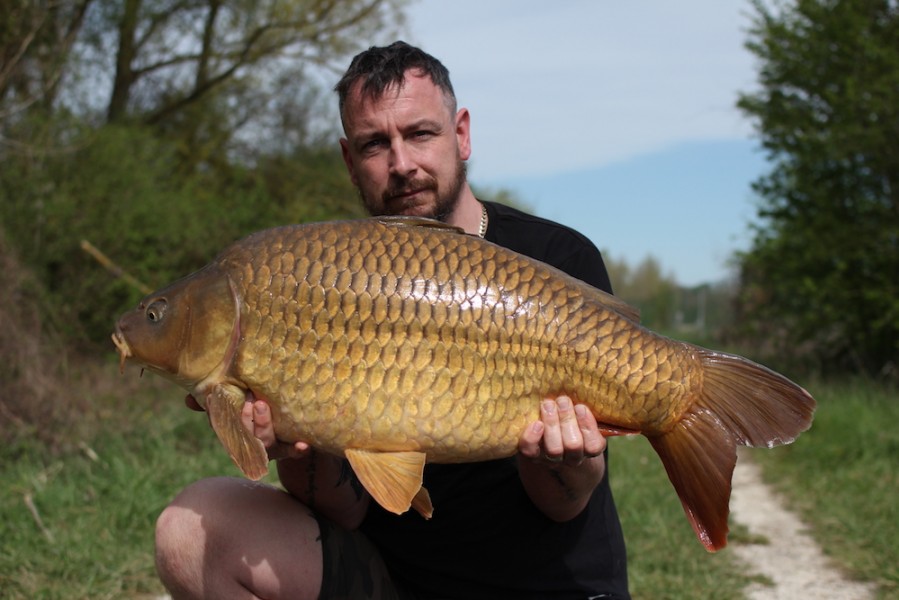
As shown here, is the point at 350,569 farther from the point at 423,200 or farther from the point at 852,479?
the point at 852,479

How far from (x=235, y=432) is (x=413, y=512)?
503 mm

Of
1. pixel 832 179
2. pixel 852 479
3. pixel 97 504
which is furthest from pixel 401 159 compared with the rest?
pixel 832 179

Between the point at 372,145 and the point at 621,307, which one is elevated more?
the point at 372,145

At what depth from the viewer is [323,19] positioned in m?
9.27

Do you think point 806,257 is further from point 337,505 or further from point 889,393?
point 337,505

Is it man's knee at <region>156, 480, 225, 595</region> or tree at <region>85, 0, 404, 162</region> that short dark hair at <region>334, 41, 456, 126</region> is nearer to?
man's knee at <region>156, 480, 225, 595</region>

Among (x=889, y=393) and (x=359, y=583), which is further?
(x=889, y=393)

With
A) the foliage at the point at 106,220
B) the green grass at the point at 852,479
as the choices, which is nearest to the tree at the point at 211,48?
the foliage at the point at 106,220

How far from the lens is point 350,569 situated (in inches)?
66.5

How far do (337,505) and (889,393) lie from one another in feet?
15.8

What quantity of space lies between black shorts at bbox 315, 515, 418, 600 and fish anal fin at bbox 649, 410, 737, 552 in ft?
2.00

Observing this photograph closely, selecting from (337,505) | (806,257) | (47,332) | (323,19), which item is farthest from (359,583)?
(323,19)

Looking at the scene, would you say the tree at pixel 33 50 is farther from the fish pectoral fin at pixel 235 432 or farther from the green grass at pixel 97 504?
the fish pectoral fin at pixel 235 432

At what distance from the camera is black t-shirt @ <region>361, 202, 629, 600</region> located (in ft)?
5.67
